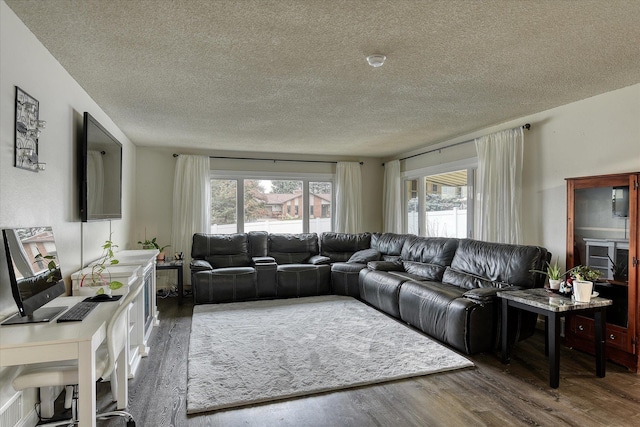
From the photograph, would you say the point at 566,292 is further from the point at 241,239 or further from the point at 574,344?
the point at 241,239

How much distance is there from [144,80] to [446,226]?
14.6 ft

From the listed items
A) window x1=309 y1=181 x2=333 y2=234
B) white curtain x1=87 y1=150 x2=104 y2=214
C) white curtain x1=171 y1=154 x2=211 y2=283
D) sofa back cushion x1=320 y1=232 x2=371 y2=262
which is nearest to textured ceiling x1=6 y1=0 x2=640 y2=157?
white curtain x1=87 y1=150 x2=104 y2=214

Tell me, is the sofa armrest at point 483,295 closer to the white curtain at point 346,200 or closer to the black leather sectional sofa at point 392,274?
the black leather sectional sofa at point 392,274

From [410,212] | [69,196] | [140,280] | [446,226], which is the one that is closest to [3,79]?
[69,196]

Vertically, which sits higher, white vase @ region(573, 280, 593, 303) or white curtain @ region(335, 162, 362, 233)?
white curtain @ region(335, 162, 362, 233)

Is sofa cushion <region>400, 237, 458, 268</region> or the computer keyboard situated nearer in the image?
the computer keyboard

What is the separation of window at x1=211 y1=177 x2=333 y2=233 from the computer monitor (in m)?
4.07

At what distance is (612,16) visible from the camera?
2021 millimetres

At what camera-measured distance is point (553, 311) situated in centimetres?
265

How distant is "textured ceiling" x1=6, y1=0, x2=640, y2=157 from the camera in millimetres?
1950

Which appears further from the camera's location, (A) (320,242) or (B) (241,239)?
(A) (320,242)

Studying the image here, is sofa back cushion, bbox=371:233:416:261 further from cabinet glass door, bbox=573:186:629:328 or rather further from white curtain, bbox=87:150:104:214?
white curtain, bbox=87:150:104:214

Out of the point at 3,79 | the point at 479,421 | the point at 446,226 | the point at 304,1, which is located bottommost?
the point at 479,421

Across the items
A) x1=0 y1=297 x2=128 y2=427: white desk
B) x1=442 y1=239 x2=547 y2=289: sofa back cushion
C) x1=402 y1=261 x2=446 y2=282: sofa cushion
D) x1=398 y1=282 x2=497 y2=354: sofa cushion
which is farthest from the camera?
x1=402 y1=261 x2=446 y2=282: sofa cushion
